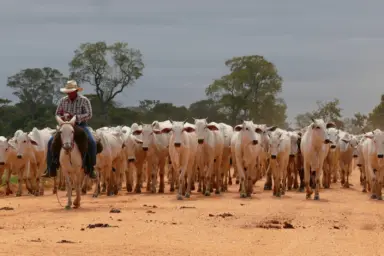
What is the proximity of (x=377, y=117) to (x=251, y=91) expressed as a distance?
47.1ft

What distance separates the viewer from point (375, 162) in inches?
896

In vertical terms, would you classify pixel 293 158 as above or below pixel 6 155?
above

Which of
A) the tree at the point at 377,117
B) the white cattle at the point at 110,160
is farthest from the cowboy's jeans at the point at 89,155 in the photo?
the tree at the point at 377,117

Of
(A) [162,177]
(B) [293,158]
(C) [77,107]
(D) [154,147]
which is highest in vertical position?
(C) [77,107]

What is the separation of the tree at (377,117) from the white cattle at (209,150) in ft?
162

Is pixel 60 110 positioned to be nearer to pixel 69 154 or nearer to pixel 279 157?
pixel 69 154

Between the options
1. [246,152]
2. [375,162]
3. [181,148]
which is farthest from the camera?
[375,162]

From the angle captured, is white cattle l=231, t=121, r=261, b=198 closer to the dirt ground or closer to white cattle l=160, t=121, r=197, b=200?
white cattle l=160, t=121, r=197, b=200

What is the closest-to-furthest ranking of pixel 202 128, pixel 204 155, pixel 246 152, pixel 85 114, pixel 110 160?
pixel 85 114
pixel 246 152
pixel 110 160
pixel 202 128
pixel 204 155

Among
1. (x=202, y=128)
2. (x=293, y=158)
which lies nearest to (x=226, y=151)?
(x=293, y=158)

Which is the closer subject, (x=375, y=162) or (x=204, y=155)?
(x=375, y=162)

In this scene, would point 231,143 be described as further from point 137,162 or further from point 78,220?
point 78,220

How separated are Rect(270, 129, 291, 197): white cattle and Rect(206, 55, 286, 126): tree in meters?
53.7

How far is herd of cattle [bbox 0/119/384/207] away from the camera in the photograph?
22.3 meters
